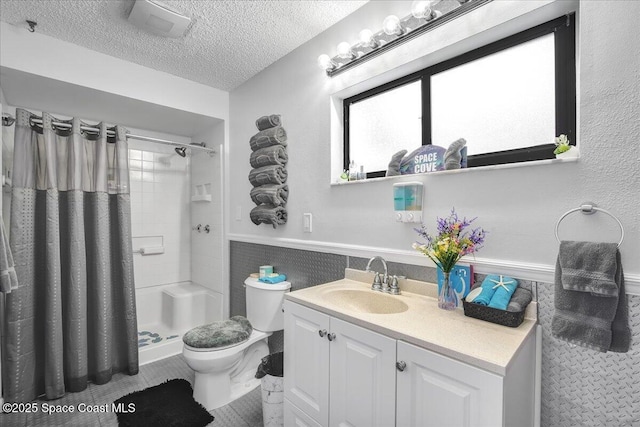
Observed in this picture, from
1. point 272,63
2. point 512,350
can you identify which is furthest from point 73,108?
point 512,350

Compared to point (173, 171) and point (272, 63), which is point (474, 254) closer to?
point (272, 63)

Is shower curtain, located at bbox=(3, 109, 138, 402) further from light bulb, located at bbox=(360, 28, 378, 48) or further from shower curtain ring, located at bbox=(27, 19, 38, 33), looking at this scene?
light bulb, located at bbox=(360, 28, 378, 48)

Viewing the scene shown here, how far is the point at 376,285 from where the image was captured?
1.54 metres

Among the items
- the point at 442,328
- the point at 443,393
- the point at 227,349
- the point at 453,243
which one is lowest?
the point at 227,349

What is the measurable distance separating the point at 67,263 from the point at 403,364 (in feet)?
7.93

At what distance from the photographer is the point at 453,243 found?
1.21 m

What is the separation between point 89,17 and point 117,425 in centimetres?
243

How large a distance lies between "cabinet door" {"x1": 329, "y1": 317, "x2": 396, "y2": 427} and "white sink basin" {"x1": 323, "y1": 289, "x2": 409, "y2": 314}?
26 cm

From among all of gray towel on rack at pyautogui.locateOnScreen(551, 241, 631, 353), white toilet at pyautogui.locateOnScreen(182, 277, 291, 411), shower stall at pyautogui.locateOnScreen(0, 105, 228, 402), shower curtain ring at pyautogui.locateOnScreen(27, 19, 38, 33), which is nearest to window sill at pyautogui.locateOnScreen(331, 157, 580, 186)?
gray towel on rack at pyautogui.locateOnScreen(551, 241, 631, 353)

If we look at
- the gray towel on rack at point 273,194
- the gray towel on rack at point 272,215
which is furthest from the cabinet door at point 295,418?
the gray towel on rack at point 273,194

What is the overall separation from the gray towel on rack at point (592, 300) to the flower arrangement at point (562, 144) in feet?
1.13

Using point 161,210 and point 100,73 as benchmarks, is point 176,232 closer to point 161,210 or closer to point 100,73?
point 161,210

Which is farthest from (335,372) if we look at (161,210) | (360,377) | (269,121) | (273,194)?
(161,210)

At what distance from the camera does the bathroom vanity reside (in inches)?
33.5
